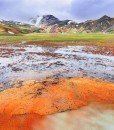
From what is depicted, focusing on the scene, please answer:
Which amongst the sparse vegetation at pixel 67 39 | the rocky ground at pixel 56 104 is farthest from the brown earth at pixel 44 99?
the sparse vegetation at pixel 67 39

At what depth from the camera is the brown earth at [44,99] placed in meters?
19.7

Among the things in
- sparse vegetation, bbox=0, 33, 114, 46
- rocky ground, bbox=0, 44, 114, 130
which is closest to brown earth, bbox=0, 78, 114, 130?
rocky ground, bbox=0, 44, 114, 130

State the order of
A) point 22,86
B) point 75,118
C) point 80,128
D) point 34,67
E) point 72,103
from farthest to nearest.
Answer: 1. point 34,67
2. point 22,86
3. point 72,103
4. point 75,118
5. point 80,128

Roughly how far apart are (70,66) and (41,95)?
56.3 ft

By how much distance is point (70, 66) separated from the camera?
132 feet

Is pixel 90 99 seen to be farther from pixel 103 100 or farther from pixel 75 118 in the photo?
pixel 75 118

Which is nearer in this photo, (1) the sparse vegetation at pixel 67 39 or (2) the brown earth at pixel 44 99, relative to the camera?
(2) the brown earth at pixel 44 99

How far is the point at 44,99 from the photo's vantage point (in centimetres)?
2256

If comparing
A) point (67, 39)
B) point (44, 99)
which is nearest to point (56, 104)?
point (44, 99)

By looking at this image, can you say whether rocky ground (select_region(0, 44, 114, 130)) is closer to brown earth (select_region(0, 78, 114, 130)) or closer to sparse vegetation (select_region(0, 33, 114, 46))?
brown earth (select_region(0, 78, 114, 130))

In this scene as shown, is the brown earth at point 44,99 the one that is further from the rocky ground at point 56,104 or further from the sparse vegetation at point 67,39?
the sparse vegetation at point 67,39

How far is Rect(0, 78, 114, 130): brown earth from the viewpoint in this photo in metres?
19.7

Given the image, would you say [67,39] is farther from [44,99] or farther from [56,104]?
[56,104]

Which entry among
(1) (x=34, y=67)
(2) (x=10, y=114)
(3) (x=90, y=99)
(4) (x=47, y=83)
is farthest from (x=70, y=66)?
(2) (x=10, y=114)
